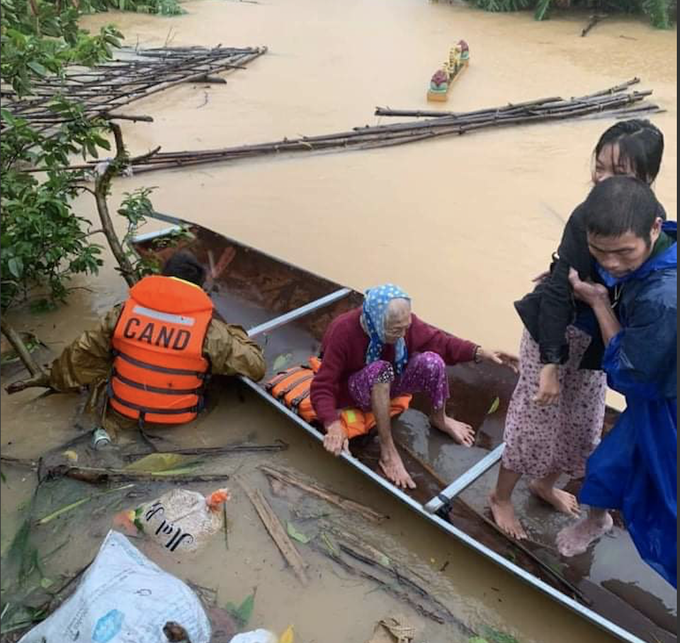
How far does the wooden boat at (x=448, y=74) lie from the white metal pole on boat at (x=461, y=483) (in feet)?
23.0

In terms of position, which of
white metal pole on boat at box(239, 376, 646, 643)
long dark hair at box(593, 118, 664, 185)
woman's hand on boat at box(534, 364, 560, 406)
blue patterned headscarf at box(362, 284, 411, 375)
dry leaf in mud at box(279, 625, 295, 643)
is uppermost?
long dark hair at box(593, 118, 664, 185)

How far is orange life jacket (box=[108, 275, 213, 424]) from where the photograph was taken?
10.7 ft

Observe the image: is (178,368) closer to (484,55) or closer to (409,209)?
(409,209)

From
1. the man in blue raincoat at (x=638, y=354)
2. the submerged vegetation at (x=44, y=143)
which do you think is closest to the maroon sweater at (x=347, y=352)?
the man in blue raincoat at (x=638, y=354)

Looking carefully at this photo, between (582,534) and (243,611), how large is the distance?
1.28 meters

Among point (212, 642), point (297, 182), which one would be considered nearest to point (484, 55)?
point (297, 182)

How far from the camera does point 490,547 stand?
2723 millimetres

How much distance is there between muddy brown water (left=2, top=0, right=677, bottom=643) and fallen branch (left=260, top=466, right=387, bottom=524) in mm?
60

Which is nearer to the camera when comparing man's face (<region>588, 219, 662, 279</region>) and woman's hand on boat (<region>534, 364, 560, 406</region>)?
man's face (<region>588, 219, 662, 279</region>)

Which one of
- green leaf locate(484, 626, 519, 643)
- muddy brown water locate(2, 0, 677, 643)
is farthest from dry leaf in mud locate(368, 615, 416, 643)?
green leaf locate(484, 626, 519, 643)

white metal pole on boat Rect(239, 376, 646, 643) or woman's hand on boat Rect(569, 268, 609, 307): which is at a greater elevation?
woman's hand on boat Rect(569, 268, 609, 307)

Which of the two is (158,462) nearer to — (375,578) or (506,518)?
(375,578)

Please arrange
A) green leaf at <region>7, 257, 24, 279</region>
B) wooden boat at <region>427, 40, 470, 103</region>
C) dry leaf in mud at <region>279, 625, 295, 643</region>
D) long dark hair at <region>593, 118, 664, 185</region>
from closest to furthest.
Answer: long dark hair at <region>593, 118, 664, 185</region>
dry leaf in mud at <region>279, 625, 295, 643</region>
green leaf at <region>7, 257, 24, 279</region>
wooden boat at <region>427, 40, 470, 103</region>

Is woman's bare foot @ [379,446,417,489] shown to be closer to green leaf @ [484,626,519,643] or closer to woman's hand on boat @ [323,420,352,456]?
woman's hand on boat @ [323,420,352,456]
